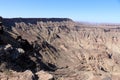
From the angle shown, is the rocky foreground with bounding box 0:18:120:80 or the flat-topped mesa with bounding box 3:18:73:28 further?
the flat-topped mesa with bounding box 3:18:73:28

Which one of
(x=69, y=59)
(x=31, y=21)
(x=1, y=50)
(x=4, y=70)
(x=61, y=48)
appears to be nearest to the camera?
(x=4, y=70)

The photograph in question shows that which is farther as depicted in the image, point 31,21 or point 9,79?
point 31,21

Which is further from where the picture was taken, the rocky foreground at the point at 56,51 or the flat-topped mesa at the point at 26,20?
the flat-topped mesa at the point at 26,20

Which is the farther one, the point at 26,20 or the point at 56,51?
the point at 26,20

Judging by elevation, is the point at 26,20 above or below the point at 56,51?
above

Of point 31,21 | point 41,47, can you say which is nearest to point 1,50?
point 41,47

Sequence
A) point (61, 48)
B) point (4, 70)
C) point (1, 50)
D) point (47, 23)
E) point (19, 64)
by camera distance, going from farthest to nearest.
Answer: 1. point (47, 23)
2. point (61, 48)
3. point (19, 64)
4. point (1, 50)
5. point (4, 70)

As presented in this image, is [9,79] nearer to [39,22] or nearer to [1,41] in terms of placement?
[1,41]

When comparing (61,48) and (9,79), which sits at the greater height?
(9,79)
